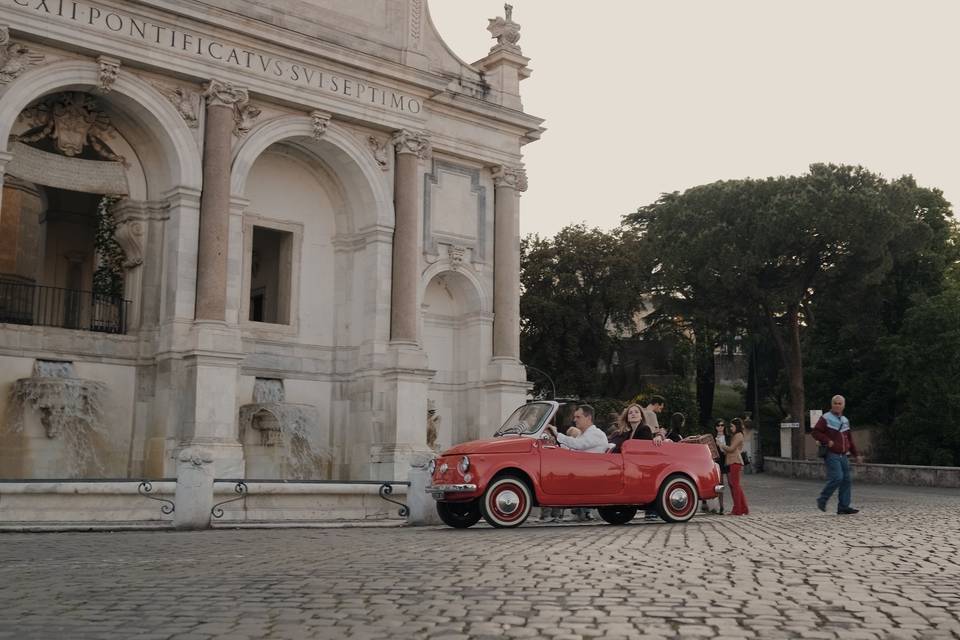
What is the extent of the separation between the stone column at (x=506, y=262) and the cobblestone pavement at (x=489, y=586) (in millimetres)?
17316

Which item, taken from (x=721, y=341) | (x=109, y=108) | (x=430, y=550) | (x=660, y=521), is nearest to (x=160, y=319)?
(x=109, y=108)

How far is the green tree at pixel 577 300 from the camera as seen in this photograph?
50.2 meters

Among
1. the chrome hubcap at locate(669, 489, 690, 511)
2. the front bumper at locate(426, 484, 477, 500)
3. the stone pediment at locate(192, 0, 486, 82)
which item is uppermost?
the stone pediment at locate(192, 0, 486, 82)

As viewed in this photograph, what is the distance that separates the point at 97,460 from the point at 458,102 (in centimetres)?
1347

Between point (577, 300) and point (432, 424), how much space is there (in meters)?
24.1

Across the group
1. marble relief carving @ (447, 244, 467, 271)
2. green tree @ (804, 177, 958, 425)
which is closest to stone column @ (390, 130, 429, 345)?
marble relief carving @ (447, 244, 467, 271)

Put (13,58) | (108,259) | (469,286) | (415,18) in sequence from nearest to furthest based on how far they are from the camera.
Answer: (13,58) → (108,259) → (415,18) → (469,286)

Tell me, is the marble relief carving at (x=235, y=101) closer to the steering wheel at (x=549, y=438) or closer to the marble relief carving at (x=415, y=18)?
the marble relief carving at (x=415, y=18)

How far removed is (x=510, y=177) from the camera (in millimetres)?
29906

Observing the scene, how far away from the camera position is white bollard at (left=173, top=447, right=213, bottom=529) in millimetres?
13969

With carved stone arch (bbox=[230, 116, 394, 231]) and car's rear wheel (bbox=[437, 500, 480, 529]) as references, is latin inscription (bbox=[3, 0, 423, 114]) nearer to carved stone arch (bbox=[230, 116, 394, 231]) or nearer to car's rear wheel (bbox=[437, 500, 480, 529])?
carved stone arch (bbox=[230, 116, 394, 231])

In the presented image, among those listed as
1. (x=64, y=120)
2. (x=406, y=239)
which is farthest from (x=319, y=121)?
(x=64, y=120)

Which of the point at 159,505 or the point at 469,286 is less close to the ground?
the point at 469,286

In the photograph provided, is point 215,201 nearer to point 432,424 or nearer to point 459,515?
point 432,424
